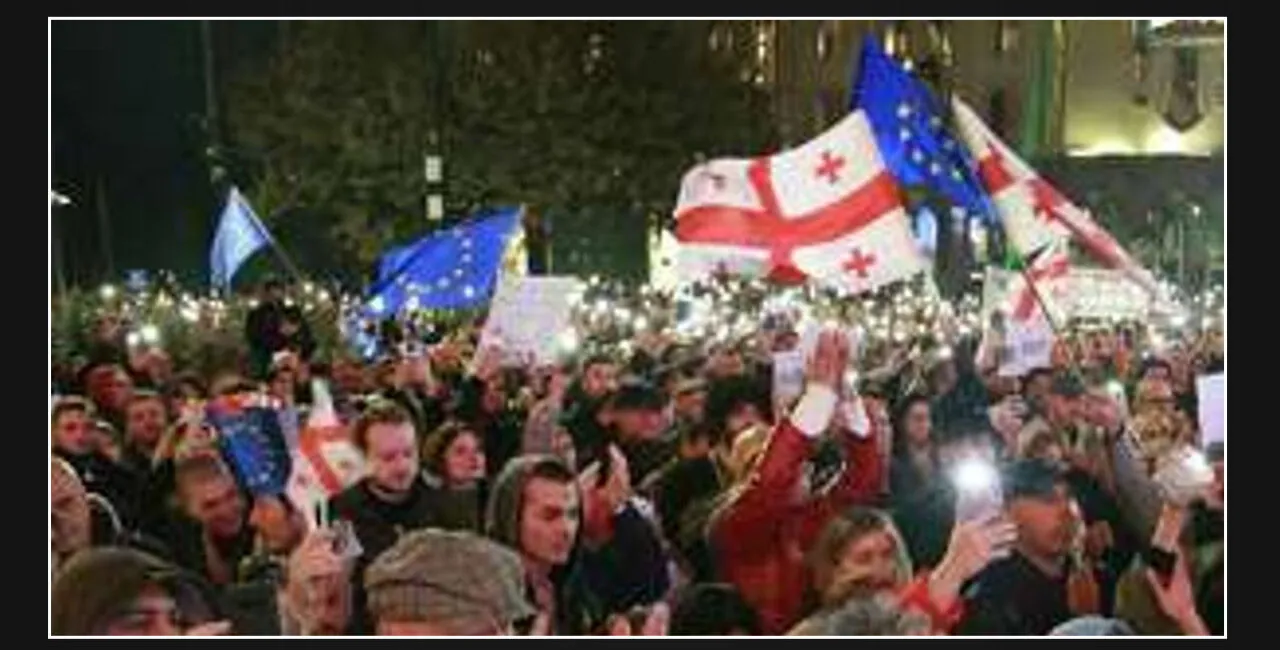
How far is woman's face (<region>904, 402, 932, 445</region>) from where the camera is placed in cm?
920

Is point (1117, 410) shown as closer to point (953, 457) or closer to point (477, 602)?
point (953, 457)

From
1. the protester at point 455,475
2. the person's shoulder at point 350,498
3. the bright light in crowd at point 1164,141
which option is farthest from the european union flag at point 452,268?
the bright light in crowd at point 1164,141

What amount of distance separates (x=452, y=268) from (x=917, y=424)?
3728mm

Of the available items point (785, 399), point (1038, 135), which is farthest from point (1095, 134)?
point (785, 399)

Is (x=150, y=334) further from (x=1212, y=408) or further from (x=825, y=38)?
(x=825, y=38)

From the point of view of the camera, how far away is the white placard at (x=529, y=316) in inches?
397

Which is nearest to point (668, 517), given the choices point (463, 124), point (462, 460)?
point (462, 460)

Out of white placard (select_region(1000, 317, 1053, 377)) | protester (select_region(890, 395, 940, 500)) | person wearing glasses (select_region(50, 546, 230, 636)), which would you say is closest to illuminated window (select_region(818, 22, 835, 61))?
white placard (select_region(1000, 317, 1053, 377))

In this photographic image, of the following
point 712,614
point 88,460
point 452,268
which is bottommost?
point 712,614

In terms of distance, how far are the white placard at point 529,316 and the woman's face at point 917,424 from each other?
1785 mm

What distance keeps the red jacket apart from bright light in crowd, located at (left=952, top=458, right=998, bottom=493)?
0.56m

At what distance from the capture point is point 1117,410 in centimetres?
914

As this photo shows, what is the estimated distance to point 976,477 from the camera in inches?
279

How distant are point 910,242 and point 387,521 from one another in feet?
8.23
